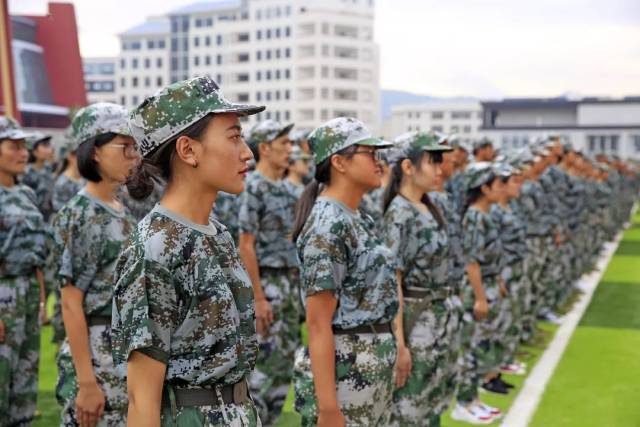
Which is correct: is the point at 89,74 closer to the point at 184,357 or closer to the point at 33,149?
the point at 33,149

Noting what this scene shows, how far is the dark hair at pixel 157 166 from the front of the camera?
2305mm

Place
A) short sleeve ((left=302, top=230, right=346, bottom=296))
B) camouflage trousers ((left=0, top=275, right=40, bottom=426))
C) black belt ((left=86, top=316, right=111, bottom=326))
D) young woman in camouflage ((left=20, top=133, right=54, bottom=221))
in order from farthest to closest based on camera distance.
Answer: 1. young woman in camouflage ((left=20, top=133, right=54, bottom=221))
2. camouflage trousers ((left=0, top=275, right=40, bottom=426))
3. black belt ((left=86, top=316, right=111, bottom=326))
4. short sleeve ((left=302, top=230, right=346, bottom=296))

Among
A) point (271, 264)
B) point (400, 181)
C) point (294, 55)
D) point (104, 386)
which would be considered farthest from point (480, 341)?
point (294, 55)

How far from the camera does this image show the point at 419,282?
180 inches

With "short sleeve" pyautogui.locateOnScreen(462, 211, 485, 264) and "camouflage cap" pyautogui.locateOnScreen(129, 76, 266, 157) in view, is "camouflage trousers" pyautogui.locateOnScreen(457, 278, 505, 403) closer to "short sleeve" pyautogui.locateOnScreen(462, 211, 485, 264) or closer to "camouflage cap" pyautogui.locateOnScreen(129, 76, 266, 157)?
"short sleeve" pyautogui.locateOnScreen(462, 211, 485, 264)

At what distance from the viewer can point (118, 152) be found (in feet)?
12.4

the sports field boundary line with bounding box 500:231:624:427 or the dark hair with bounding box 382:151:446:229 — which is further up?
the dark hair with bounding box 382:151:446:229

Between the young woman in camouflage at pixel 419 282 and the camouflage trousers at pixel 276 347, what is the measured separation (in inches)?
64.6

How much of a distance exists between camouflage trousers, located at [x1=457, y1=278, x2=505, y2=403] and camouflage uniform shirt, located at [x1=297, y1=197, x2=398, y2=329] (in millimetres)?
3334

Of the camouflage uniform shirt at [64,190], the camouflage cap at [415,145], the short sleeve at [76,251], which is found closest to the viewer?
the short sleeve at [76,251]

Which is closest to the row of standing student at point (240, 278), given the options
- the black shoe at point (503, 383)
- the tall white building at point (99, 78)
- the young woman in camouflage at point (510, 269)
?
the young woman in camouflage at point (510, 269)

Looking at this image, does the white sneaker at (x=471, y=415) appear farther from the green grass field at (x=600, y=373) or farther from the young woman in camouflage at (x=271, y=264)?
the young woman in camouflage at (x=271, y=264)

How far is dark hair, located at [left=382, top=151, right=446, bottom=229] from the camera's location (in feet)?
15.3

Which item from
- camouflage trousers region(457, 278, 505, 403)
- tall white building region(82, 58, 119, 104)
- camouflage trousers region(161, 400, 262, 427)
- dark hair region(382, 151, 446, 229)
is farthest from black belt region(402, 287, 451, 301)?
tall white building region(82, 58, 119, 104)
